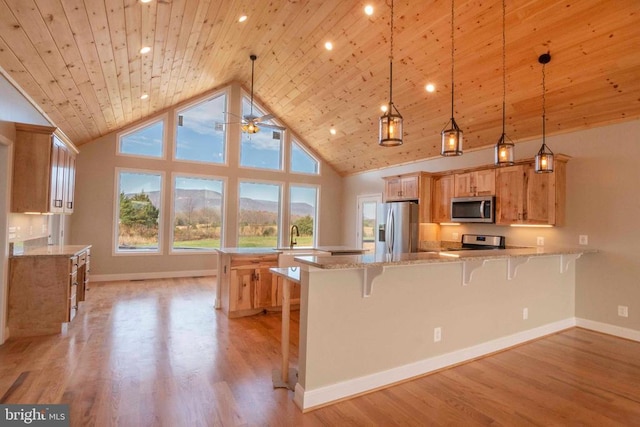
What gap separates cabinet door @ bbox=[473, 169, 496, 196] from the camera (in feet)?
16.3

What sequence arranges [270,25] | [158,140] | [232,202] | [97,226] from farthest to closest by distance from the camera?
[232,202] → [158,140] → [97,226] → [270,25]

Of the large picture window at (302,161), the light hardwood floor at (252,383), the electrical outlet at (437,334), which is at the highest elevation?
the large picture window at (302,161)

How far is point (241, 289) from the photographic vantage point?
176 inches

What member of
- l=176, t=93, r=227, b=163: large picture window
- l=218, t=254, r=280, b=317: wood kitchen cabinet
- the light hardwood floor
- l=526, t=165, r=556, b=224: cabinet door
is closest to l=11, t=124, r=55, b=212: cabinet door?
the light hardwood floor

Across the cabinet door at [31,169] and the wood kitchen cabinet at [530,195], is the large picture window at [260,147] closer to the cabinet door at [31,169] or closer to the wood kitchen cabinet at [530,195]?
the cabinet door at [31,169]

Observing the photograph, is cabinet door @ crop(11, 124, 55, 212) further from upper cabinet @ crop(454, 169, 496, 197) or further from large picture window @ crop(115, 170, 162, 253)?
upper cabinet @ crop(454, 169, 496, 197)

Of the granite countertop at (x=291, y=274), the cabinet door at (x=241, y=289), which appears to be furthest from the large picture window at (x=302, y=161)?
the granite countertop at (x=291, y=274)

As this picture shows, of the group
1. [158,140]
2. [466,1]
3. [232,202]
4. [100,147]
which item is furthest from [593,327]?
[100,147]

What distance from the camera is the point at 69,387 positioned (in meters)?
2.54

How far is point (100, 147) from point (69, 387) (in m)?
5.51

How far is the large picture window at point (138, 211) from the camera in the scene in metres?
6.93

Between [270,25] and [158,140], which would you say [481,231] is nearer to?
[270,25]

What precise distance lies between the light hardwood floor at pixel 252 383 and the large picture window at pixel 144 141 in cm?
405

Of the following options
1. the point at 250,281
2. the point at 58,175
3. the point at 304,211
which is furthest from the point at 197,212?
the point at 250,281
